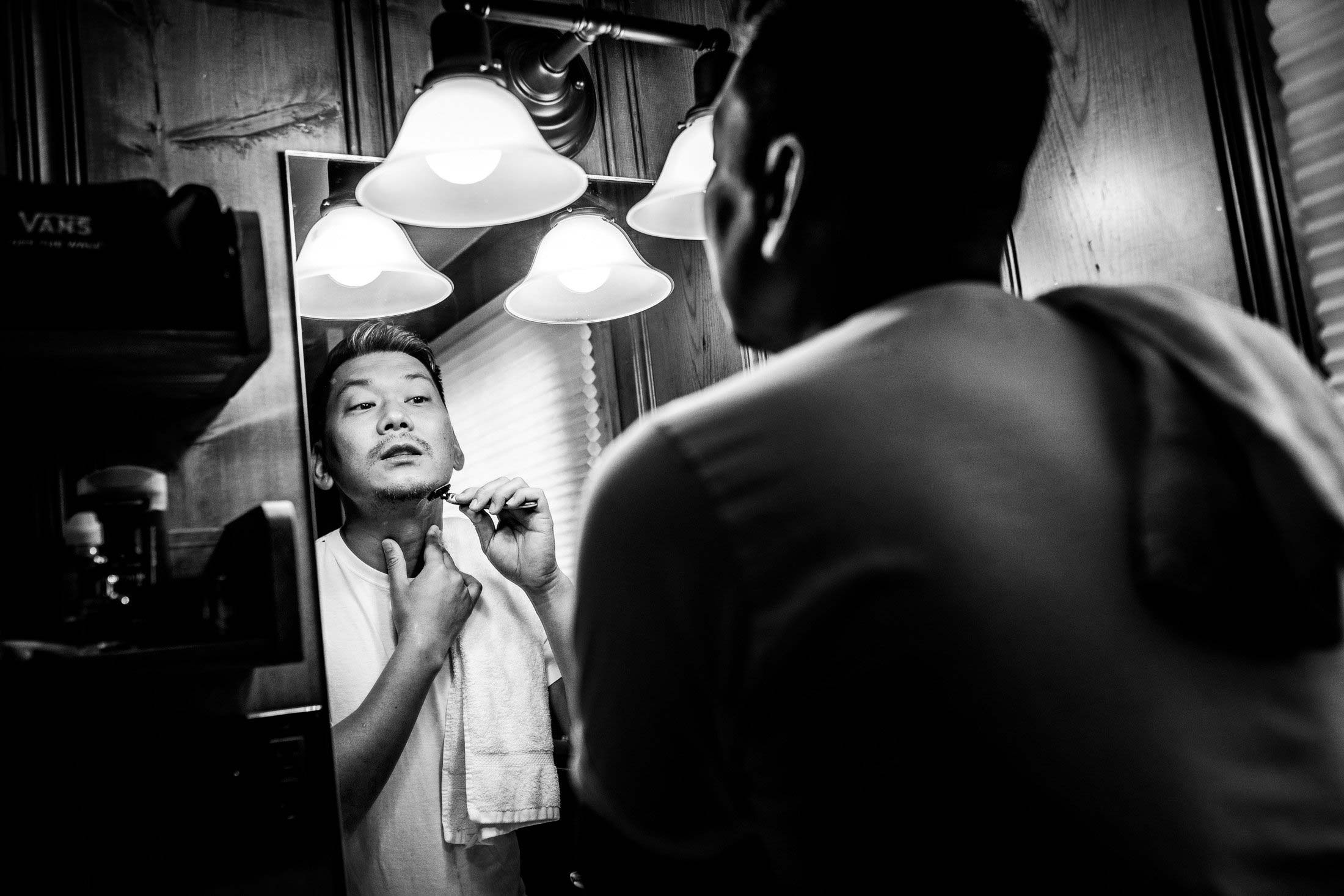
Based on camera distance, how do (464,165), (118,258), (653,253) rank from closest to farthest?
1. (118,258)
2. (464,165)
3. (653,253)

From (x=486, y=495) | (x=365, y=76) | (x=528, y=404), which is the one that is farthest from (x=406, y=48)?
(x=486, y=495)

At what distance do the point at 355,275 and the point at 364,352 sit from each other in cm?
12

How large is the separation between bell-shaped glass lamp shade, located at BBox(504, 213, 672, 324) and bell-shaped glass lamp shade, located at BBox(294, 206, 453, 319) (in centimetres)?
16

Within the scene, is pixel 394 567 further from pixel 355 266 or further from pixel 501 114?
pixel 501 114

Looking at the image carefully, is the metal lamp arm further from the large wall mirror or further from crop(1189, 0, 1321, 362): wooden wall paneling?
crop(1189, 0, 1321, 362): wooden wall paneling

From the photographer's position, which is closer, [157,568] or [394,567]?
[157,568]

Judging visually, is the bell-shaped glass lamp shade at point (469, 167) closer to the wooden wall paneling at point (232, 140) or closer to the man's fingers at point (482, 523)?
the wooden wall paneling at point (232, 140)

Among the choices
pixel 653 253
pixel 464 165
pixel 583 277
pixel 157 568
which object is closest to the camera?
pixel 157 568

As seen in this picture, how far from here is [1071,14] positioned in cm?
160

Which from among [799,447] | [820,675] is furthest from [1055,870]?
[799,447]

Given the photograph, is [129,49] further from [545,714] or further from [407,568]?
[545,714]

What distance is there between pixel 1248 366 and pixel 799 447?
289 mm

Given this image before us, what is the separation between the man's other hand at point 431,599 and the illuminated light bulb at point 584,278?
462mm

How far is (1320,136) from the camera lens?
1.38 m
